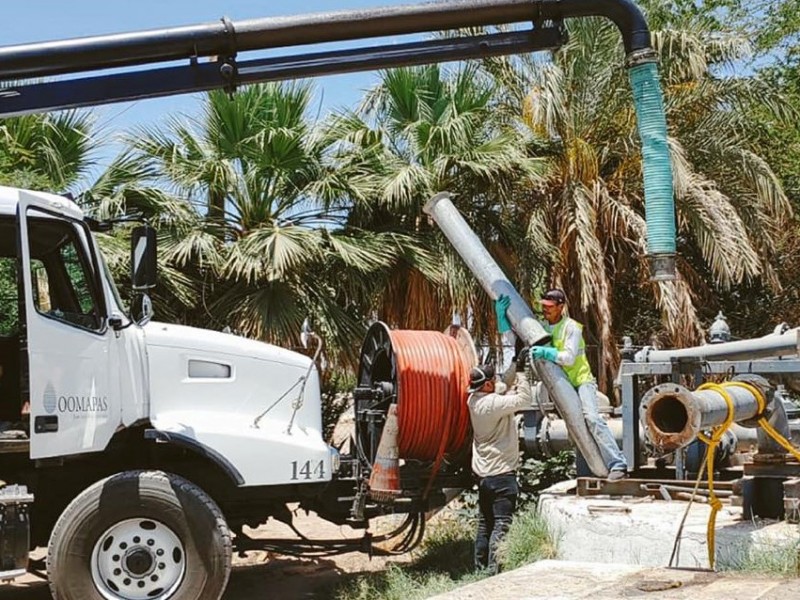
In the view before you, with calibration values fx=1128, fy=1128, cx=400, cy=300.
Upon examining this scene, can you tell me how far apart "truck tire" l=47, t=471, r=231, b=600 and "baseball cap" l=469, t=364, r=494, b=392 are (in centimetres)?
245

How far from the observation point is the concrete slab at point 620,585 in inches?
209

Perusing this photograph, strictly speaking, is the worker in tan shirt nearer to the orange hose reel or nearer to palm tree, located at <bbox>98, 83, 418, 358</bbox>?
the orange hose reel

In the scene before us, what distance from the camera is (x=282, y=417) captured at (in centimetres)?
901

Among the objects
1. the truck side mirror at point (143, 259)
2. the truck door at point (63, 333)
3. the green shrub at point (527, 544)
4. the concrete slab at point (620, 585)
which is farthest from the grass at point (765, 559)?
the truck door at point (63, 333)

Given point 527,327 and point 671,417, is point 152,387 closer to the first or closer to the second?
point 527,327

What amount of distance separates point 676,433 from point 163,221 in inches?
319

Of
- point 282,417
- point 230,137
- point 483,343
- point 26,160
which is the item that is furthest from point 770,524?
point 26,160

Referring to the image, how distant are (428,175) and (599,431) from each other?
231 inches

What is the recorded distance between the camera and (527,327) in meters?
8.92

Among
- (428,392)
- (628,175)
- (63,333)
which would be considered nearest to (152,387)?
(63,333)

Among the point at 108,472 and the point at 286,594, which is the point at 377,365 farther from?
the point at 108,472

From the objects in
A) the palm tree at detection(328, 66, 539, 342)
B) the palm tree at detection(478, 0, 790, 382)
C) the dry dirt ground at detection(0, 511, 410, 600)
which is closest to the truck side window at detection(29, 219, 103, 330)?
the dry dirt ground at detection(0, 511, 410, 600)

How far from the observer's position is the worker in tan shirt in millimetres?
9211

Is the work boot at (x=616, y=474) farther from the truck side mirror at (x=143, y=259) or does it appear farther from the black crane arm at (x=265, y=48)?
the truck side mirror at (x=143, y=259)
